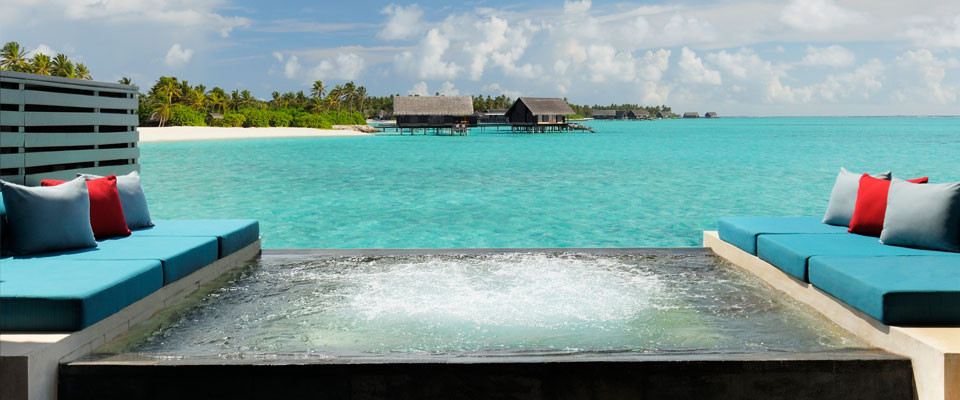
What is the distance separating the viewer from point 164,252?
3.84 meters

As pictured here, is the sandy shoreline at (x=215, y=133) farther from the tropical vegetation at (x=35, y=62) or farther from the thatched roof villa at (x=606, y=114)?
the thatched roof villa at (x=606, y=114)

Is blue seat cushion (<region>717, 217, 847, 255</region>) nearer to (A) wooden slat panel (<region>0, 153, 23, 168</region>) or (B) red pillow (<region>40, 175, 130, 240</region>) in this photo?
(B) red pillow (<region>40, 175, 130, 240</region>)

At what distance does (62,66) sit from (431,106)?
27752 mm

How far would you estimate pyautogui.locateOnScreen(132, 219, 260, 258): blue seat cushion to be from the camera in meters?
4.52

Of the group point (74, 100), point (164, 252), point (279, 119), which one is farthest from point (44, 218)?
point (279, 119)

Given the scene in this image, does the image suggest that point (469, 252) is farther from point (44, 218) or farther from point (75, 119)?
point (75, 119)

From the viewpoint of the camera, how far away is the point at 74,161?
Result: 5.77 metres

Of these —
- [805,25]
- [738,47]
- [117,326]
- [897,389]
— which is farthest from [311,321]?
[738,47]

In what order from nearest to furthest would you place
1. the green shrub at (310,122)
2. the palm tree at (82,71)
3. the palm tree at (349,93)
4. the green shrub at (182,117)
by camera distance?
the green shrub at (182,117)
the palm tree at (82,71)
the green shrub at (310,122)
the palm tree at (349,93)

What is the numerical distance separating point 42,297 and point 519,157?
2873 cm

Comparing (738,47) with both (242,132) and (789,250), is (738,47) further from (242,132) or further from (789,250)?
(789,250)

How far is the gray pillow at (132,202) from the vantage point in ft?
15.1

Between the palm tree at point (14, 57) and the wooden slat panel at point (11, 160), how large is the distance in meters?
51.6

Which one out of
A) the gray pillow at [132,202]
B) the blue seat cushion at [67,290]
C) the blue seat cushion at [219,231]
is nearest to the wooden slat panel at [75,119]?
the gray pillow at [132,202]
